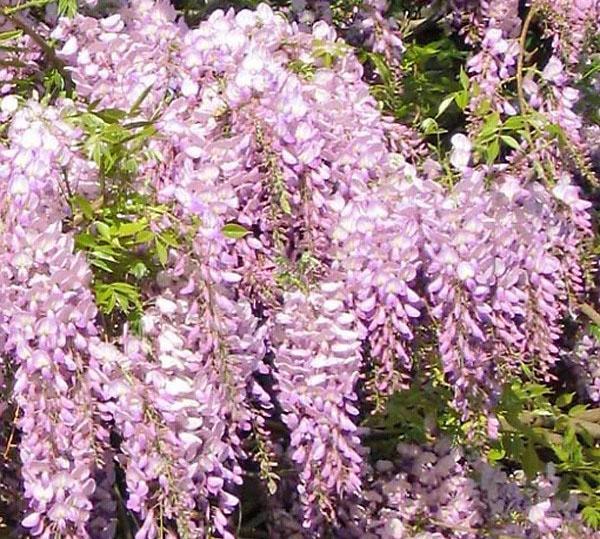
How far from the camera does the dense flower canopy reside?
2.32 metres

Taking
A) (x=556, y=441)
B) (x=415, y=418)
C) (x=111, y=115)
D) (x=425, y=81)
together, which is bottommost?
(x=556, y=441)

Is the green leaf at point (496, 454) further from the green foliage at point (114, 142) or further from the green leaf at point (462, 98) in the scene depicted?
the green foliage at point (114, 142)

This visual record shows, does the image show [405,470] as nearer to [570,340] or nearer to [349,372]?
[570,340]

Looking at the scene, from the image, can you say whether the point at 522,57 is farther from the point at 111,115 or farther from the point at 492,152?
the point at 111,115

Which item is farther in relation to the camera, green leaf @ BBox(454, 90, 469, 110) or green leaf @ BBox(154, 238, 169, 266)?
green leaf @ BBox(454, 90, 469, 110)

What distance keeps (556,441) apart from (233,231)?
5.11 ft

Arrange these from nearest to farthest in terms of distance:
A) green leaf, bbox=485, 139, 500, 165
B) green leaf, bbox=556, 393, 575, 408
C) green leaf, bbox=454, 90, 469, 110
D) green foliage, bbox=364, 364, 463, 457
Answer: green leaf, bbox=485, 139, 500, 165 → green leaf, bbox=454, 90, 469, 110 → green foliage, bbox=364, 364, 463, 457 → green leaf, bbox=556, 393, 575, 408

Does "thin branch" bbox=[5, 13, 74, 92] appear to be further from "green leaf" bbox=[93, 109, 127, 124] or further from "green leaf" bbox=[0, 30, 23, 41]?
"green leaf" bbox=[93, 109, 127, 124]

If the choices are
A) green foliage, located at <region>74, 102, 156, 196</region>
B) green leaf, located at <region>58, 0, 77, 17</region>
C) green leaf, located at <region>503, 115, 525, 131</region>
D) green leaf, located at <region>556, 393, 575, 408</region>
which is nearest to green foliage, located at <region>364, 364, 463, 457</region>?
green leaf, located at <region>556, 393, 575, 408</region>

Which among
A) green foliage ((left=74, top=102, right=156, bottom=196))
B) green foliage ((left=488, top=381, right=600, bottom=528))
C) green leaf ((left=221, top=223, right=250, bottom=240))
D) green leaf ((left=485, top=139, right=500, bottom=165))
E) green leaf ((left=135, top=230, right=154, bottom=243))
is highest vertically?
green foliage ((left=74, top=102, right=156, bottom=196))

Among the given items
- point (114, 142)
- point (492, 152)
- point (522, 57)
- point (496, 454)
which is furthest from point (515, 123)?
point (496, 454)

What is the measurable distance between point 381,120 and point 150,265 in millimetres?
572

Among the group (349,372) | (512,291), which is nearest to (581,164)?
(512,291)

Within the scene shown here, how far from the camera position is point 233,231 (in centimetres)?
234
